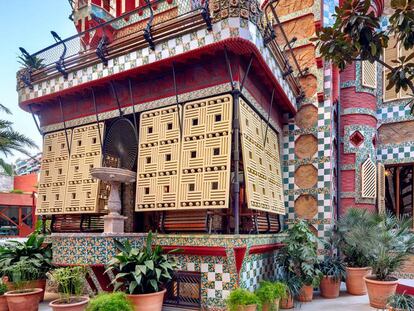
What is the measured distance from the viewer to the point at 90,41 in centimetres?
1238

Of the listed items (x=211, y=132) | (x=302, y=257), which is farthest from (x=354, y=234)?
(x=211, y=132)

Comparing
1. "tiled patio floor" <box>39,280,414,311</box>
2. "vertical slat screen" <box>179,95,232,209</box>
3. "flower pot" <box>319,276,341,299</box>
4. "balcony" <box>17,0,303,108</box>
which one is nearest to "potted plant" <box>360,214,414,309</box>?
"tiled patio floor" <box>39,280,414,311</box>

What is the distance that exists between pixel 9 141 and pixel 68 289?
30.7ft

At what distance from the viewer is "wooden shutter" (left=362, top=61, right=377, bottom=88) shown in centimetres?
1131

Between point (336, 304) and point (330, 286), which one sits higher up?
point (330, 286)

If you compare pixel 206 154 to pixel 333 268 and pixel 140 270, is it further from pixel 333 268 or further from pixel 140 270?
pixel 333 268

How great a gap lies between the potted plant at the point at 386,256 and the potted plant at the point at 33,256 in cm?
734

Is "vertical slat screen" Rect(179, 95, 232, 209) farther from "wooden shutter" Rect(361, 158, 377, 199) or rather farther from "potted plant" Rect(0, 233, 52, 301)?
"wooden shutter" Rect(361, 158, 377, 199)

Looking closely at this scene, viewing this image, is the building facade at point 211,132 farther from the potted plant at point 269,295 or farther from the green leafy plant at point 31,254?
the green leafy plant at point 31,254

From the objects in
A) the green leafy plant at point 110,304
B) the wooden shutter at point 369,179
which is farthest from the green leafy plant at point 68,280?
the wooden shutter at point 369,179

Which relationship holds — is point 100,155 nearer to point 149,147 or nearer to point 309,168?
point 149,147

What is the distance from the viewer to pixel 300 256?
772 centimetres

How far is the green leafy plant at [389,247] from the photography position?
25.0ft

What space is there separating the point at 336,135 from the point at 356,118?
83 cm
